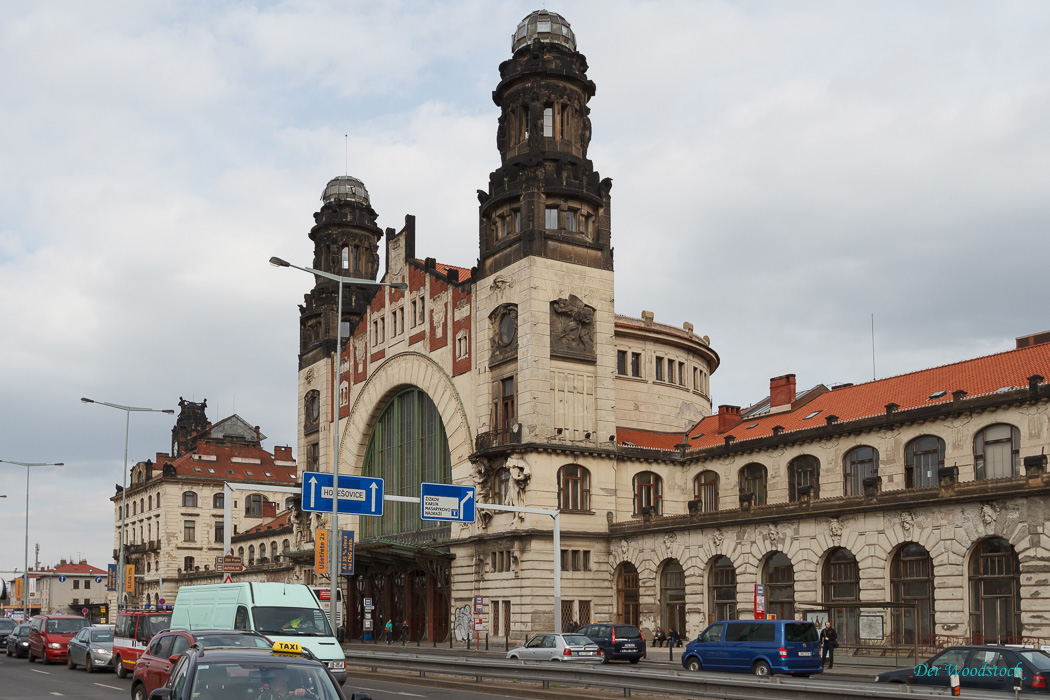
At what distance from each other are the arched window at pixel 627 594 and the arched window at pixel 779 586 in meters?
9.46

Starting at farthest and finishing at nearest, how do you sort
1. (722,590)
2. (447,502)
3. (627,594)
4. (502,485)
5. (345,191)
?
(345,191) < (502,485) < (627,594) < (722,590) < (447,502)

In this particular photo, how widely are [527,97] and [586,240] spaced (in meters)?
9.42

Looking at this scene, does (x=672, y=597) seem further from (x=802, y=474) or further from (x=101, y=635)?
(x=101, y=635)

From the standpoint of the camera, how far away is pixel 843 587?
46812 millimetres

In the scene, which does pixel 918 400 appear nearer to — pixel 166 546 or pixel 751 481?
pixel 751 481

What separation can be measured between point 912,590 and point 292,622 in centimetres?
2686

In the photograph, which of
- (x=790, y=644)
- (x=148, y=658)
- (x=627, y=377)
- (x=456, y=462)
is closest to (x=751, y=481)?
(x=627, y=377)

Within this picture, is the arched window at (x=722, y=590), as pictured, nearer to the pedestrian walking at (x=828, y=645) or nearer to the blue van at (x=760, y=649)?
the pedestrian walking at (x=828, y=645)

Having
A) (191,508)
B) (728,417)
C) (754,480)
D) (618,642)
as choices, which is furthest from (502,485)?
(191,508)

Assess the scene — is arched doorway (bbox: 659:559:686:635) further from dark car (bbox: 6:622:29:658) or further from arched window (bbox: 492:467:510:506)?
dark car (bbox: 6:622:29:658)

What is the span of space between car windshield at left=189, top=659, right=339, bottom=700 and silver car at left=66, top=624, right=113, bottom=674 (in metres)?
26.7

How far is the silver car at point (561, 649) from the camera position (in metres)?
39.6

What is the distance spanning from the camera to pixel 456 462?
2564 inches

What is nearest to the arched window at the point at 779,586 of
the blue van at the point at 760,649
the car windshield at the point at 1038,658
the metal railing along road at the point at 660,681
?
the blue van at the point at 760,649
